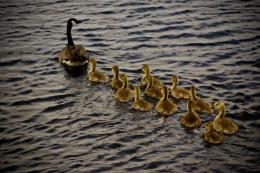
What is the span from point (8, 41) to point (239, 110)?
10611mm

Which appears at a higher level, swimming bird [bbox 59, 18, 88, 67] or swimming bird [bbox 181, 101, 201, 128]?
swimming bird [bbox 59, 18, 88, 67]

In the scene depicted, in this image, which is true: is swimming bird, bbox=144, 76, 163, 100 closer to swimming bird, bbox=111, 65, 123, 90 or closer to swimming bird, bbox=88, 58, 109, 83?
swimming bird, bbox=111, 65, 123, 90

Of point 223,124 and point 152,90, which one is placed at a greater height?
point 152,90

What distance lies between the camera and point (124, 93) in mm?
12820

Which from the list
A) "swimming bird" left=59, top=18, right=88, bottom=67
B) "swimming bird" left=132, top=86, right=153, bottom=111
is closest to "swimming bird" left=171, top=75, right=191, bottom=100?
"swimming bird" left=132, top=86, right=153, bottom=111

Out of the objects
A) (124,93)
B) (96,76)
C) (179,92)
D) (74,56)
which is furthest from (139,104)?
(74,56)

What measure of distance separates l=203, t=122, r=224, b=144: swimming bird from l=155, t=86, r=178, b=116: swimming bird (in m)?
1.55

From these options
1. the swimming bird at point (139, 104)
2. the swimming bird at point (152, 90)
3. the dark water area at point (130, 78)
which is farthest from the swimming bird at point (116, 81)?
the swimming bird at point (139, 104)

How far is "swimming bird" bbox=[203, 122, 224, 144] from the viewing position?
10.6 meters

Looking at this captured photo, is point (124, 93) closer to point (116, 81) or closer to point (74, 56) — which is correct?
point (116, 81)

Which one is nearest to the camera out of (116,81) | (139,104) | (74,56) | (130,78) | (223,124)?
(223,124)

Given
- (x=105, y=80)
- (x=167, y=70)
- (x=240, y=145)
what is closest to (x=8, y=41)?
(x=105, y=80)

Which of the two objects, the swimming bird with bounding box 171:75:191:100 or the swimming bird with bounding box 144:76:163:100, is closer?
the swimming bird with bounding box 171:75:191:100

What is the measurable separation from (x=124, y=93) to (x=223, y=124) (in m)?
3.37
